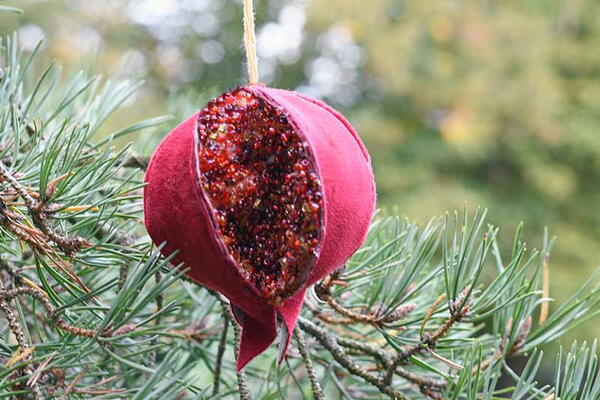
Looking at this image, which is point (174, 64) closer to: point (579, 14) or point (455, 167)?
point (455, 167)

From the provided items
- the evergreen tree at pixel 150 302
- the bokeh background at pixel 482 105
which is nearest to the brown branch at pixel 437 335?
the evergreen tree at pixel 150 302

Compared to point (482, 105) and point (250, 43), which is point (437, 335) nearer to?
point (250, 43)

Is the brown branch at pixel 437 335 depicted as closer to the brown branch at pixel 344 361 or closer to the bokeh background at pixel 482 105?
the brown branch at pixel 344 361

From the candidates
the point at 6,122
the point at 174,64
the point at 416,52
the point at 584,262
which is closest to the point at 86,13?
the point at 174,64

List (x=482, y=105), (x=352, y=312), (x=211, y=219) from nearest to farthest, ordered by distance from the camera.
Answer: (x=211, y=219) < (x=352, y=312) < (x=482, y=105)

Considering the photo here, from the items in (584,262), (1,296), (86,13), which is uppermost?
(1,296)

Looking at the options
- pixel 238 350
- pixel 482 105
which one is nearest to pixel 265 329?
pixel 238 350
